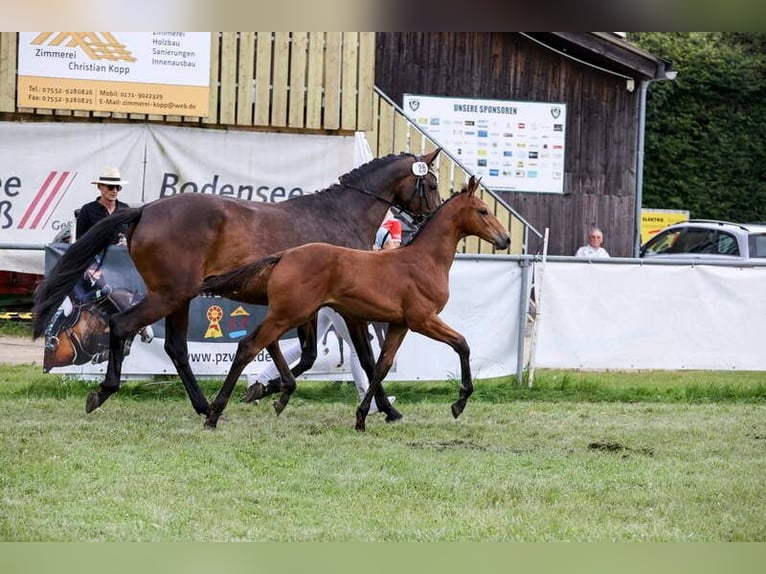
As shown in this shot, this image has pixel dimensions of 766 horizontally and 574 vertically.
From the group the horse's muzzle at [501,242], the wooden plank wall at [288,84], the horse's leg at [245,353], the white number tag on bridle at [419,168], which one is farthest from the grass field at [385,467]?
the wooden plank wall at [288,84]

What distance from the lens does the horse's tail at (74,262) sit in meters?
8.73

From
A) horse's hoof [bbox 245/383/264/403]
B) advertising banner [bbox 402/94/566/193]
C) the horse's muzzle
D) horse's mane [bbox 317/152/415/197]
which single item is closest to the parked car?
advertising banner [bbox 402/94/566/193]

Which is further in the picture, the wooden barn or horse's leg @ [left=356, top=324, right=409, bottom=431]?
the wooden barn

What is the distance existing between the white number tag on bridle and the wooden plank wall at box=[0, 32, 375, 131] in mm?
5417

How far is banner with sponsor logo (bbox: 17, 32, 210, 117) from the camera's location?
46.1 feet

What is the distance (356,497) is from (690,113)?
2249 centimetres

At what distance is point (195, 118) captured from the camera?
48.1ft

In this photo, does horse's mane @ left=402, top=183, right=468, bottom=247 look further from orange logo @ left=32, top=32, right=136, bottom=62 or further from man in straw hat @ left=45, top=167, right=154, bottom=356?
orange logo @ left=32, top=32, right=136, bottom=62

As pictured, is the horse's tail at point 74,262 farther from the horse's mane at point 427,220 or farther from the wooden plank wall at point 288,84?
the wooden plank wall at point 288,84

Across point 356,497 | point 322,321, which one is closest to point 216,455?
point 356,497

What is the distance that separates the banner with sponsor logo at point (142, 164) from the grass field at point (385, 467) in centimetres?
421

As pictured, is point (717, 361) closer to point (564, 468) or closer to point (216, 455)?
point (564, 468)

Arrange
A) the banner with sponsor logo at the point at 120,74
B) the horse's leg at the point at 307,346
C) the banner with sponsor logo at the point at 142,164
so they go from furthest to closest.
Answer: the banner with sponsor logo at the point at 142,164
the banner with sponsor logo at the point at 120,74
the horse's leg at the point at 307,346

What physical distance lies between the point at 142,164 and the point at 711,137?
1572 cm
